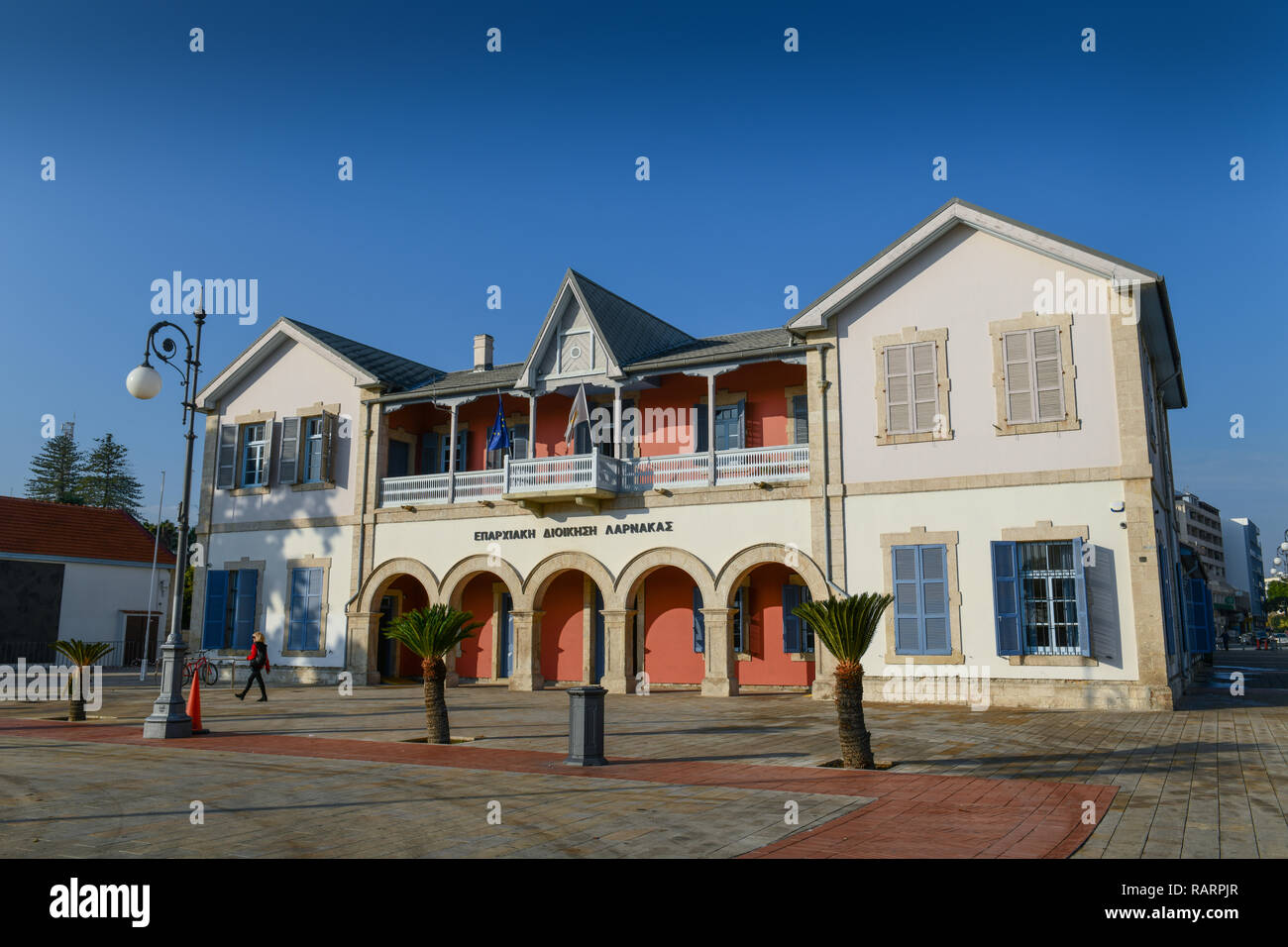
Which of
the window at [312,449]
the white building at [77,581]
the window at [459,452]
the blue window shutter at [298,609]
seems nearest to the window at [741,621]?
the window at [459,452]

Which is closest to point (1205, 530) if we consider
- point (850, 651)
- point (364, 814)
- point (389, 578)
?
point (389, 578)

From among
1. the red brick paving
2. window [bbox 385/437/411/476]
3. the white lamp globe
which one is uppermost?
window [bbox 385/437/411/476]

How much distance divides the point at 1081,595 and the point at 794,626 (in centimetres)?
662

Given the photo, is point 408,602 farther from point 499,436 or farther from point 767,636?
point 767,636

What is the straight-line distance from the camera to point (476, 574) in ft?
77.6

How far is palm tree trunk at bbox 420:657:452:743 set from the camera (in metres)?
13.2

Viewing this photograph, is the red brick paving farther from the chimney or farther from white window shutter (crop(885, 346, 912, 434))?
the chimney

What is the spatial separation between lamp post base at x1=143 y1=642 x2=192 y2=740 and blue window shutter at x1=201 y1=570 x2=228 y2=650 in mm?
12791

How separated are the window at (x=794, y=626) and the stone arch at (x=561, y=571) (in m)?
4.05

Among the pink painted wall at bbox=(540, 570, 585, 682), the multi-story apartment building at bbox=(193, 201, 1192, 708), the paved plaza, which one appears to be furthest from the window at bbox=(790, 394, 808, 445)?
the paved plaza

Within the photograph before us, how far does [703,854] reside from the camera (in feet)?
20.6

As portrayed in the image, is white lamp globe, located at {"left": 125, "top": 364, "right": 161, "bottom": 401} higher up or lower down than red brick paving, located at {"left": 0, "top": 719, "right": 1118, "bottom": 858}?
higher up

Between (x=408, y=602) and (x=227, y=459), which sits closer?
(x=408, y=602)
